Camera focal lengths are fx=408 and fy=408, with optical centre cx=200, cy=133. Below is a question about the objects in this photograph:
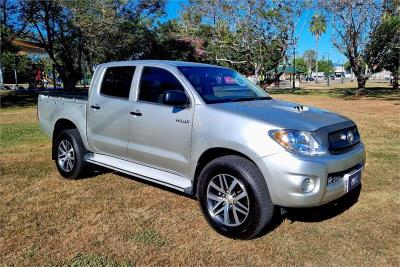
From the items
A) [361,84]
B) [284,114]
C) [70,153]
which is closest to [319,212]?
[284,114]

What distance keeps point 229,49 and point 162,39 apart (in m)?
5.25

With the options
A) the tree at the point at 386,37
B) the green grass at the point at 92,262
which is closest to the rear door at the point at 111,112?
the green grass at the point at 92,262

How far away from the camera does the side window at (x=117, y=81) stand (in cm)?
531

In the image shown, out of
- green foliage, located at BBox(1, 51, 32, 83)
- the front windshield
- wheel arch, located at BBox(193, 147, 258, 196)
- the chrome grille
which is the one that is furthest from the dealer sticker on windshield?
green foliage, located at BBox(1, 51, 32, 83)

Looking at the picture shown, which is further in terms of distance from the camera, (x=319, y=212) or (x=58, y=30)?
(x=58, y=30)

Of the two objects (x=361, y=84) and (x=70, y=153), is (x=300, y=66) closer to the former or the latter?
(x=361, y=84)

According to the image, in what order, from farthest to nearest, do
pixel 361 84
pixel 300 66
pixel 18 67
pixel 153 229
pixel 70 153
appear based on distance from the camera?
pixel 300 66, pixel 18 67, pixel 361 84, pixel 70 153, pixel 153 229

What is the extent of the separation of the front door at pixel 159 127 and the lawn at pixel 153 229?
64 centimetres

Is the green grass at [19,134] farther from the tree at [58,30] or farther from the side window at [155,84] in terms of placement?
the tree at [58,30]

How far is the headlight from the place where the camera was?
12.3 feet

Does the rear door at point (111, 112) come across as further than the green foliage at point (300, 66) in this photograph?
No

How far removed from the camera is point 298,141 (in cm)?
379

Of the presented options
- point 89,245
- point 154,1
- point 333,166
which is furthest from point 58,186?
point 154,1

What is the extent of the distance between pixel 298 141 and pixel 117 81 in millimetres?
2754
